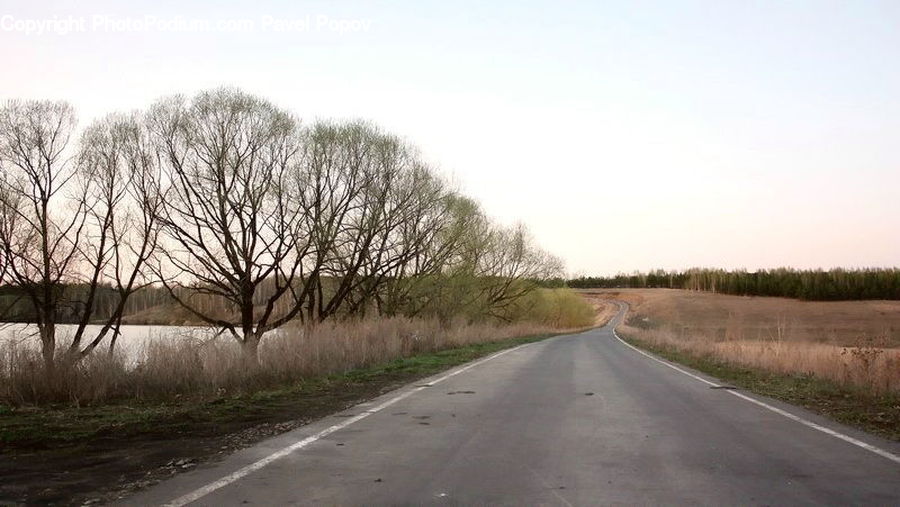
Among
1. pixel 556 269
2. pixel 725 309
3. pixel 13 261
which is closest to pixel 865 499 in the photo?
pixel 13 261

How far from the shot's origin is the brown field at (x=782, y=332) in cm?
1606

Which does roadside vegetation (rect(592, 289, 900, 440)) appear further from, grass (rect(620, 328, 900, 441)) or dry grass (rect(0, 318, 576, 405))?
dry grass (rect(0, 318, 576, 405))

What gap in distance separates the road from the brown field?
6.28m

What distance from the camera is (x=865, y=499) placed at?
207 inches

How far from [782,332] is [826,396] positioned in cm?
1157

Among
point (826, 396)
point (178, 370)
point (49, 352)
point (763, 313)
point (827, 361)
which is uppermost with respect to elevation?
point (49, 352)

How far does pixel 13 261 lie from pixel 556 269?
54.1 m

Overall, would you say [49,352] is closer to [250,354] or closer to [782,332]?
[250,354]

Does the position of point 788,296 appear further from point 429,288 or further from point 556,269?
point 429,288

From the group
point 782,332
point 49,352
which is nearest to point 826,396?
point 782,332

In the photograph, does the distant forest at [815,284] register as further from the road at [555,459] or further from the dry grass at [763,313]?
the road at [555,459]

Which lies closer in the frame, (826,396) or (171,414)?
(171,414)

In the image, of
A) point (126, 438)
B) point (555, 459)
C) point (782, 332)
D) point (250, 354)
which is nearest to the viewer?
point (555, 459)

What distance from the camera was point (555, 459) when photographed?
674 centimetres
